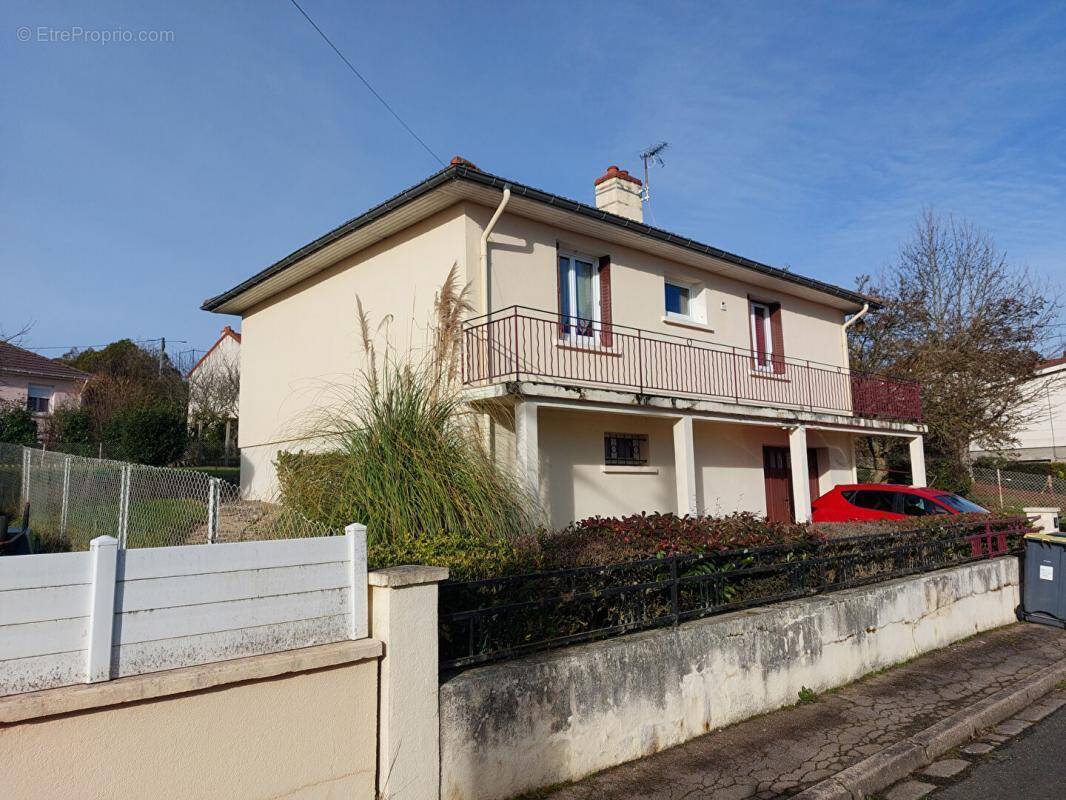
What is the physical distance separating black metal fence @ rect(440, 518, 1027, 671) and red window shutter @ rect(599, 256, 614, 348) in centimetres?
521

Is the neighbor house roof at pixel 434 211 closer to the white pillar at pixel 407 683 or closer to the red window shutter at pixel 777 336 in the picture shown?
the red window shutter at pixel 777 336

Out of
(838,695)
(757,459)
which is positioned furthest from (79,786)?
(757,459)

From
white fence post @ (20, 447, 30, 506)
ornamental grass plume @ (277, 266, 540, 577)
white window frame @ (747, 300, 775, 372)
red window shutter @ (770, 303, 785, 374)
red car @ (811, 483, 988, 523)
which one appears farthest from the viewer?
red window shutter @ (770, 303, 785, 374)

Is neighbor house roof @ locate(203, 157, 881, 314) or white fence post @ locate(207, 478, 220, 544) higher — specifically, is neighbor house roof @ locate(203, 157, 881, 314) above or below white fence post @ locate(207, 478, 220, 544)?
above

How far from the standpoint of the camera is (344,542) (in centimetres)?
384

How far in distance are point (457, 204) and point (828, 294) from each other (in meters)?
9.60

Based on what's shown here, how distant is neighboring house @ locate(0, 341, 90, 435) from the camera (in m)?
31.5

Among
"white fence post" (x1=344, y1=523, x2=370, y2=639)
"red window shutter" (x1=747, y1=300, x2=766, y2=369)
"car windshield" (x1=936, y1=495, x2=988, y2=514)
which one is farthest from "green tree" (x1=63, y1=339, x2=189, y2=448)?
"car windshield" (x1=936, y1=495, x2=988, y2=514)

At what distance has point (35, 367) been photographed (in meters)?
32.6

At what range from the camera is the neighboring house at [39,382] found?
31.5m

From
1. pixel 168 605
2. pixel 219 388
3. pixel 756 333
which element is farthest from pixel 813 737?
pixel 219 388

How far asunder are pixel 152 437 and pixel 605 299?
10.5 meters

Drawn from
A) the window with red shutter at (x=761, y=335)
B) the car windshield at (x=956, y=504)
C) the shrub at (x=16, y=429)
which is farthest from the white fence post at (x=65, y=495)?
the car windshield at (x=956, y=504)

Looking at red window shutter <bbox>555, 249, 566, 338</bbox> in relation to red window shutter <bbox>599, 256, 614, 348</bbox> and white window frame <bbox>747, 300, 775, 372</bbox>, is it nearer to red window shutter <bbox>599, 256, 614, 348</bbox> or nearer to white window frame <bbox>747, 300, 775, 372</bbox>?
red window shutter <bbox>599, 256, 614, 348</bbox>
